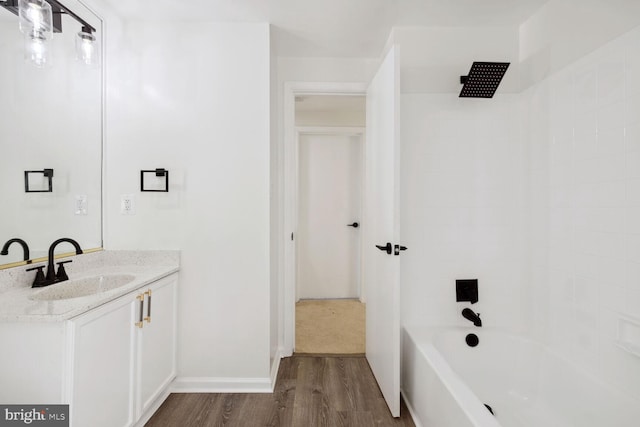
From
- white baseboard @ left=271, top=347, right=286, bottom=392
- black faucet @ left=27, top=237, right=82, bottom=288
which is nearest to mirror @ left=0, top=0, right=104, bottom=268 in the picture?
black faucet @ left=27, top=237, right=82, bottom=288

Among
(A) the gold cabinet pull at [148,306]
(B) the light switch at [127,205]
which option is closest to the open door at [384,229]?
(A) the gold cabinet pull at [148,306]

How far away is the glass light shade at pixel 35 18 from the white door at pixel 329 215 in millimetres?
2583

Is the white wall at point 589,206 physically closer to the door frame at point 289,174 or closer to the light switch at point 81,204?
the door frame at point 289,174

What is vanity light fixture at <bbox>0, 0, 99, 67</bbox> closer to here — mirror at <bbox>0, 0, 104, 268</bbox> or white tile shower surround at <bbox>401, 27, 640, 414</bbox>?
mirror at <bbox>0, 0, 104, 268</bbox>

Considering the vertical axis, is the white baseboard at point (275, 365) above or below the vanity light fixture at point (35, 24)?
below

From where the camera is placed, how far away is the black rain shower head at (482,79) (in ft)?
5.89

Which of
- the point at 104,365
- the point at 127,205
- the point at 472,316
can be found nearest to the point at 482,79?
the point at 472,316

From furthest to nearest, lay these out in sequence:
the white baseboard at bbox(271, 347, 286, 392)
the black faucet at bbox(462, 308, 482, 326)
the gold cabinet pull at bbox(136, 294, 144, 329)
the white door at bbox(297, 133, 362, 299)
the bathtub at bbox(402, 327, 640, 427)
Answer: the white door at bbox(297, 133, 362, 299) < the white baseboard at bbox(271, 347, 286, 392) < the black faucet at bbox(462, 308, 482, 326) < the gold cabinet pull at bbox(136, 294, 144, 329) < the bathtub at bbox(402, 327, 640, 427)

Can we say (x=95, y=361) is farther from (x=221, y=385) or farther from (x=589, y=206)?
(x=589, y=206)

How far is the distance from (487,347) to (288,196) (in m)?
1.71

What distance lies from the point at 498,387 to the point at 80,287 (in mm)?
2398

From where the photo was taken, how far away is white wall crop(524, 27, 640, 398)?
1.31 metres

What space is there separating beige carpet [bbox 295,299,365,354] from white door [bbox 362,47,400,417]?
0.35 m

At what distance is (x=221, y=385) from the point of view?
6.52ft
